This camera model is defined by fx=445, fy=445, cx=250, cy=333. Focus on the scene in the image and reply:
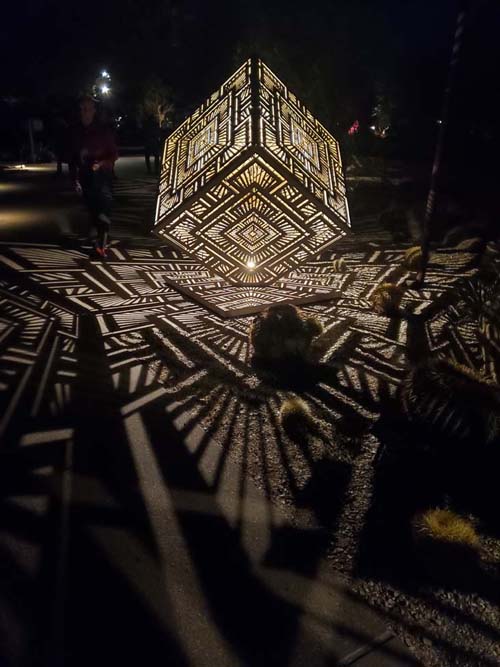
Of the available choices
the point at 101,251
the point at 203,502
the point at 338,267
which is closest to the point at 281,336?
the point at 203,502

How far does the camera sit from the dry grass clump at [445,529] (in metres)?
2.59

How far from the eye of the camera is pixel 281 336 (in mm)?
4895

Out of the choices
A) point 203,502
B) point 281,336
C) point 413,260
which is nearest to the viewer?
A: point 203,502

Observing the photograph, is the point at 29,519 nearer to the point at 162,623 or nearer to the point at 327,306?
the point at 162,623

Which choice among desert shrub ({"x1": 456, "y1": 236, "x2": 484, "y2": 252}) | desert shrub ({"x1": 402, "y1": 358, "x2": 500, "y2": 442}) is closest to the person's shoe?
desert shrub ({"x1": 402, "y1": 358, "x2": 500, "y2": 442})

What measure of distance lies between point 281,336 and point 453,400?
195 centimetres

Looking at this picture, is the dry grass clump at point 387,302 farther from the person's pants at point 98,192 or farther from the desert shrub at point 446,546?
the person's pants at point 98,192

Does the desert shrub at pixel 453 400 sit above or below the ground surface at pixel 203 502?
above

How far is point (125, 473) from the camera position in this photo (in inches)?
125

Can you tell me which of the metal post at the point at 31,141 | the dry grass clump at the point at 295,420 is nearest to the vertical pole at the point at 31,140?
the metal post at the point at 31,141

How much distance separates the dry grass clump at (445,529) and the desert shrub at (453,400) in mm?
826

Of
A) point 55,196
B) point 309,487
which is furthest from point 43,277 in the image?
point 55,196

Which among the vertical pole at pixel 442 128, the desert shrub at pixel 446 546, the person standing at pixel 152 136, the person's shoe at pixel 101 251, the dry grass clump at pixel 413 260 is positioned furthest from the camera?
the person standing at pixel 152 136

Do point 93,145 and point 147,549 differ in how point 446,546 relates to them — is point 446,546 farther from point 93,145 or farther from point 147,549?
point 93,145
